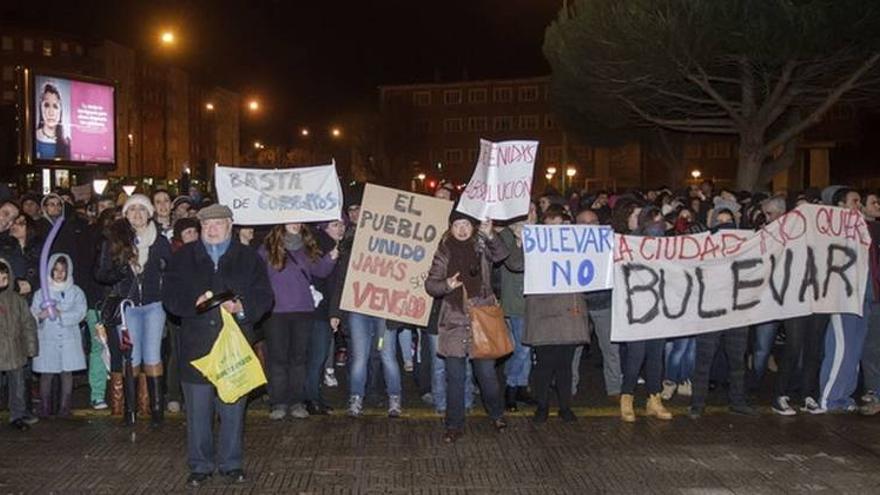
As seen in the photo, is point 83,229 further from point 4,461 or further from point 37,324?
point 4,461

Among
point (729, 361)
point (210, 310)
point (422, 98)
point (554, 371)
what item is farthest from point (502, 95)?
point (210, 310)

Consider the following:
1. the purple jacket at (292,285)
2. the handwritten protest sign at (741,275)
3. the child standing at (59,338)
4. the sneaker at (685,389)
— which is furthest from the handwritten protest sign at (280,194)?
the sneaker at (685,389)

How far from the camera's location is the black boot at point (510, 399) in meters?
9.28

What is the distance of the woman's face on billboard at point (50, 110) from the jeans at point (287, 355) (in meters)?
17.0

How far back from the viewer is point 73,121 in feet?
80.3

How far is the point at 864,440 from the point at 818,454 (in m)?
0.66

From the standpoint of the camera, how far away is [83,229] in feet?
34.3

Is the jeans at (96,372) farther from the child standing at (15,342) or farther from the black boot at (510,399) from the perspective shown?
the black boot at (510,399)

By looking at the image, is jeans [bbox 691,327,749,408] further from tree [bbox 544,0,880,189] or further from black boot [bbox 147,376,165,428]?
tree [bbox 544,0,880,189]

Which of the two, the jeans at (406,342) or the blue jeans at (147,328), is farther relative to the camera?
the jeans at (406,342)

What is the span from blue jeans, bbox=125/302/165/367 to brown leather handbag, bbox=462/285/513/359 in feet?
8.87

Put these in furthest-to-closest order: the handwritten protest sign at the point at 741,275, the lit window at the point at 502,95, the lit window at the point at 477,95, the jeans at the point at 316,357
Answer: the lit window at the point at 477,95 → the lit window at the point at 502,95 → the jeans at the point at 316,357 → the handwritten protest sign at the point at 741,275

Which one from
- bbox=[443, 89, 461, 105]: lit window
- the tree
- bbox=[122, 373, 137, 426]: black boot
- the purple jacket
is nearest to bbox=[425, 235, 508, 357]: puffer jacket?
the purple jacket

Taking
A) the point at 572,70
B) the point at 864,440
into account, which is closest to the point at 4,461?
the point at 864,440
